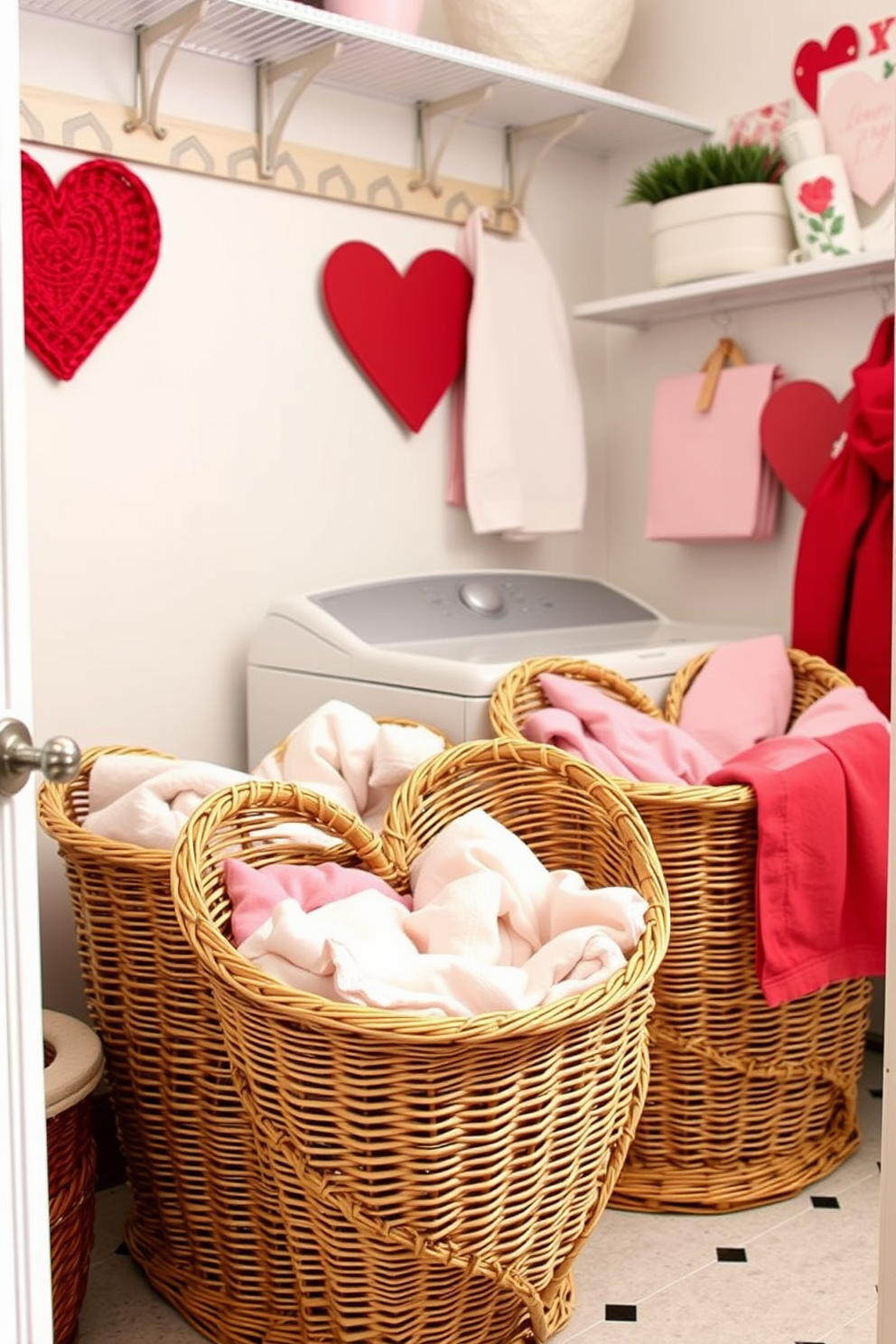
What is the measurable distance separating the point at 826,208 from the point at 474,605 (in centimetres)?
90

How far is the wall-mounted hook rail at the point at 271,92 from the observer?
224 cm

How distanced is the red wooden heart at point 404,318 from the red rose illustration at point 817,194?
616 mm

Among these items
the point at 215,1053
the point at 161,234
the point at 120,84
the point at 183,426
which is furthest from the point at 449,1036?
the point at 120,84

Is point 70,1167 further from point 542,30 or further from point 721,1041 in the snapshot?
point 542,30

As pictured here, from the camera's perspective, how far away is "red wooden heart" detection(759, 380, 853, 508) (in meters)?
2.53

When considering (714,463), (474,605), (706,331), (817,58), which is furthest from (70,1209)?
(817,58)

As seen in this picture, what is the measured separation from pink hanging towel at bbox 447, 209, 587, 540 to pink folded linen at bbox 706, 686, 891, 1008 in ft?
2.80

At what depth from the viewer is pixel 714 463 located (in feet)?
8.72

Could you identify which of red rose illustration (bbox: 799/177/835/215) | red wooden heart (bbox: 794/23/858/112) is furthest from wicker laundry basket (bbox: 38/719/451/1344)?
red wooden heart (bbox: 794/23/858/112)

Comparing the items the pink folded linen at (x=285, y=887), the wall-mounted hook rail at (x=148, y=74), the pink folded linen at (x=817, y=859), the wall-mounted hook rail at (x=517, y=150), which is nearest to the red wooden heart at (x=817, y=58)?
the wall-mounted hook rail at (x=517, y=150)

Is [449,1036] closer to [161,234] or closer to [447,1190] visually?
[447,1190]

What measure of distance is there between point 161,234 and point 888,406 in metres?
1.18

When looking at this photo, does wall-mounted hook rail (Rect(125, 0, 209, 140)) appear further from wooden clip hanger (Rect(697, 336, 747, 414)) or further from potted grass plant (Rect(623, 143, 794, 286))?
wooden clip hanger (Rect(697, 336, 747, 414))

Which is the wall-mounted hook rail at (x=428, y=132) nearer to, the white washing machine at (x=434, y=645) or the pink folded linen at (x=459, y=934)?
the white washing machine at (x=434, y=645)
